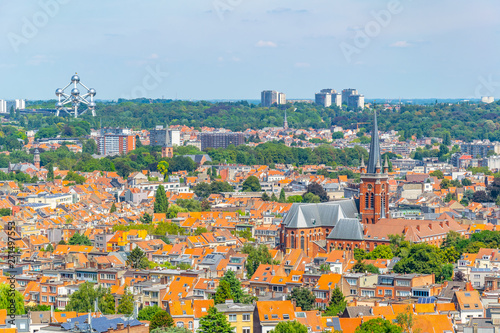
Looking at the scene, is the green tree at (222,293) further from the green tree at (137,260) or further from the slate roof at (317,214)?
the slate roof at (317,214)

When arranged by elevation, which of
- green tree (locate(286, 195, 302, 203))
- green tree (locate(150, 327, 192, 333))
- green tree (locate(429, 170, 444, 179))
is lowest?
green tree (locate(286, 195, 302, 203))

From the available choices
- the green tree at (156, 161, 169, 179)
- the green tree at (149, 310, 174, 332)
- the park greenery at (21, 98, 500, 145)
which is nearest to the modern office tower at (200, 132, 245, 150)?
the park greenery at (21, 98, 500, 145)

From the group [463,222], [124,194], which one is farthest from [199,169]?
[463,222]

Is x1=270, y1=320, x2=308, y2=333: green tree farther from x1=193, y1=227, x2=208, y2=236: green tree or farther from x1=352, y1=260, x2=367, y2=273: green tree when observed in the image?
x1=193, y1=227, x2=208, y2=236: green tree

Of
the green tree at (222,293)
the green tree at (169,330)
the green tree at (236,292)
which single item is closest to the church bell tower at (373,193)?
the green tree at (236,292)

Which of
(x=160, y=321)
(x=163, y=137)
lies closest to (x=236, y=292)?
(x=160, y=321)

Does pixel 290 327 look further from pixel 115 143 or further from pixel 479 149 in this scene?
pixel 115 143
